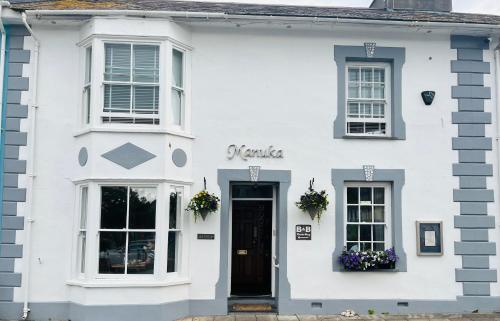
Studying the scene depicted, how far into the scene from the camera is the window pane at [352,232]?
10.7 meters

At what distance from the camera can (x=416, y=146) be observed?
10.7 metres

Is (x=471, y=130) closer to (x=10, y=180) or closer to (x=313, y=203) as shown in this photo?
(x=313, y=203)

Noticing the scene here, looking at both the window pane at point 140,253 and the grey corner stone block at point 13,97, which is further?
the grey corner stone block at point 13,97

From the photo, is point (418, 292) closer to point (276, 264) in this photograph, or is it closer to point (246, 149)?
point (276, 264)

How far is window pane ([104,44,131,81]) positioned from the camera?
10094 mm

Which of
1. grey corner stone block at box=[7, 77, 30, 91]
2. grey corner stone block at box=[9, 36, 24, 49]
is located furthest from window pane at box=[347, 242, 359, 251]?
grey corner stone block at box=[9, 36, 24, 49]

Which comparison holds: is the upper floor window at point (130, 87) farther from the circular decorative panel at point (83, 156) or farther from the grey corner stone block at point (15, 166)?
the grey corner stone block at point (15, 166)

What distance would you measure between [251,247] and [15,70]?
6.10 m

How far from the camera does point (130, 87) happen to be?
33.1ft

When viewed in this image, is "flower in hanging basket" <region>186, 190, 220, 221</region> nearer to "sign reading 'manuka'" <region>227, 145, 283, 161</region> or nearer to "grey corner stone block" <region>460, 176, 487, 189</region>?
"sign reading 'manuka'" <region>227, 145, 283, 161</region>

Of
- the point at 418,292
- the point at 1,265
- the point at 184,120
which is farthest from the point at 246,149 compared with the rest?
the point at 1,265

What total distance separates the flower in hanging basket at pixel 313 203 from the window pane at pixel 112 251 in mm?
3560

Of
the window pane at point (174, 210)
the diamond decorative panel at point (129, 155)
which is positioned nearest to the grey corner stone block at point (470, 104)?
the window pane at point (174, 210)

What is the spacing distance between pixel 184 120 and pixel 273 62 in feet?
7.33
